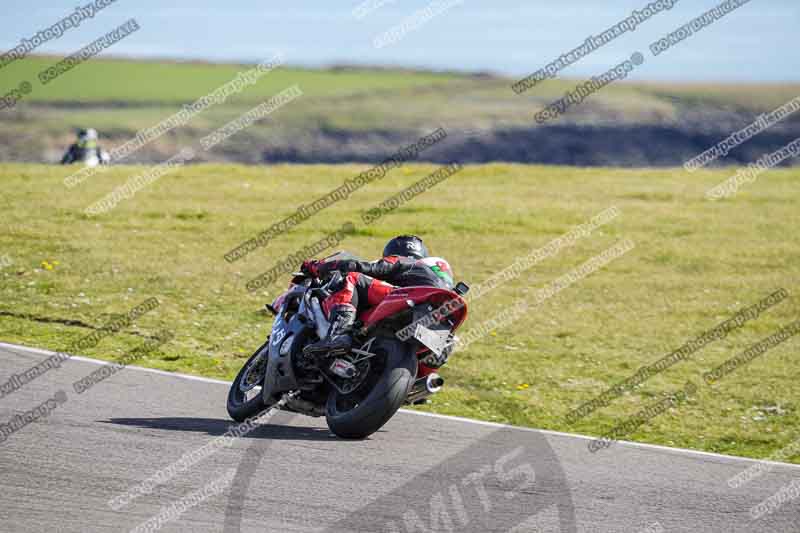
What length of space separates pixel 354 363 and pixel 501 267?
32.2 ft

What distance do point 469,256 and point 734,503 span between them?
11393 mm

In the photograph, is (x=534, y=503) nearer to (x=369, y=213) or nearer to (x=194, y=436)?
(x=194, y=436)

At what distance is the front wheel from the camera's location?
7648 millimetres

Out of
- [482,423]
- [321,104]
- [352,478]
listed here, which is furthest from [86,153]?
[321,104]

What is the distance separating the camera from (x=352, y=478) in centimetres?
711

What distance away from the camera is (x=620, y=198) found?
80.0 feet

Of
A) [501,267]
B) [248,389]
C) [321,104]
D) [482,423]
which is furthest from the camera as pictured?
[321,104]

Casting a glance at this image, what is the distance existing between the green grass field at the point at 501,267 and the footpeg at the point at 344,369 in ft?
7.93

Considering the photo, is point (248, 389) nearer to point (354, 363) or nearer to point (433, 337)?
point (354, 363)

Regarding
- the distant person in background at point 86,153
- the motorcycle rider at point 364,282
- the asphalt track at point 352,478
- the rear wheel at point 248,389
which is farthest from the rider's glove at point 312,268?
the distant person in background at point 86,153

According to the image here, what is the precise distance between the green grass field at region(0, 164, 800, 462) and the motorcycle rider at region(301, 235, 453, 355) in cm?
222

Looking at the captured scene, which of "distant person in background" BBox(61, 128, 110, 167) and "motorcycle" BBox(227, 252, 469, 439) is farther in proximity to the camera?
"distant person in background" BBox(61, 128, 110, 167)

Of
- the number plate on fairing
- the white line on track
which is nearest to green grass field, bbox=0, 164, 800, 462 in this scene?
the white line on track

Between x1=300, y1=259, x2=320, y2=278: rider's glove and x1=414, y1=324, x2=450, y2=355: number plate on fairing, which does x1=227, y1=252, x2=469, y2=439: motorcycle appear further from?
x1=300, y1=259, x2=320, y2=278: rider's glove
